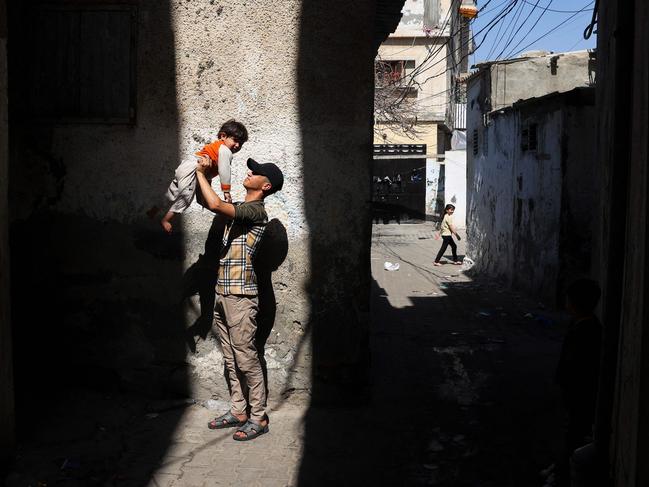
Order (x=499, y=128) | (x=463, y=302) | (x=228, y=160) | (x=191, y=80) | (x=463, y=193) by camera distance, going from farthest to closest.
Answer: (x=463, y=193)
(x=499, y=128)
(x=463, y=302)
(x=191, y=80)
(x=228, y=160)

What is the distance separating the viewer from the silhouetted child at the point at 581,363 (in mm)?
3836

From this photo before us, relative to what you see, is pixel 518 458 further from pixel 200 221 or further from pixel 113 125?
pixel 113 125

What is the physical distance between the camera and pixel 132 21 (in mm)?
5254

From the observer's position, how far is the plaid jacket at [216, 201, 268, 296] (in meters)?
4.79

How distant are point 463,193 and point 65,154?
2254 centimetres

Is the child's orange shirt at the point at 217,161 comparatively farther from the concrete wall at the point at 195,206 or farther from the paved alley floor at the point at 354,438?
the paved alley floor at the point at 354,438

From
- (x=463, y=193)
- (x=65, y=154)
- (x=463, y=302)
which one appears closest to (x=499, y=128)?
(x=463, y=302)

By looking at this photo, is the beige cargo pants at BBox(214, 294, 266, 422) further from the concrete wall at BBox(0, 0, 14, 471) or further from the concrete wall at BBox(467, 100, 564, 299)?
the concrete wall at BBox(467, 100, 564, 299)

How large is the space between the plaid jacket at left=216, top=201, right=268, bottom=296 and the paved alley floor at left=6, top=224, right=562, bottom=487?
3.24 feet

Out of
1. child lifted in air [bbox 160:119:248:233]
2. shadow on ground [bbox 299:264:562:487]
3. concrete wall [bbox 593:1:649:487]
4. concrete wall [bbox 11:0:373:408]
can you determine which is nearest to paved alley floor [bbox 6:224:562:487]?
shadow on ground [bbox 299:264:562:487]

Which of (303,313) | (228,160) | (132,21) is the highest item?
(132,21)

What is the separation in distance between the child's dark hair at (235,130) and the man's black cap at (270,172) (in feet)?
0.48

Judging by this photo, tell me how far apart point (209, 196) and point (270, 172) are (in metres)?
0.54

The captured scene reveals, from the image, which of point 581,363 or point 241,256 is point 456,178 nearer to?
point 241,256
